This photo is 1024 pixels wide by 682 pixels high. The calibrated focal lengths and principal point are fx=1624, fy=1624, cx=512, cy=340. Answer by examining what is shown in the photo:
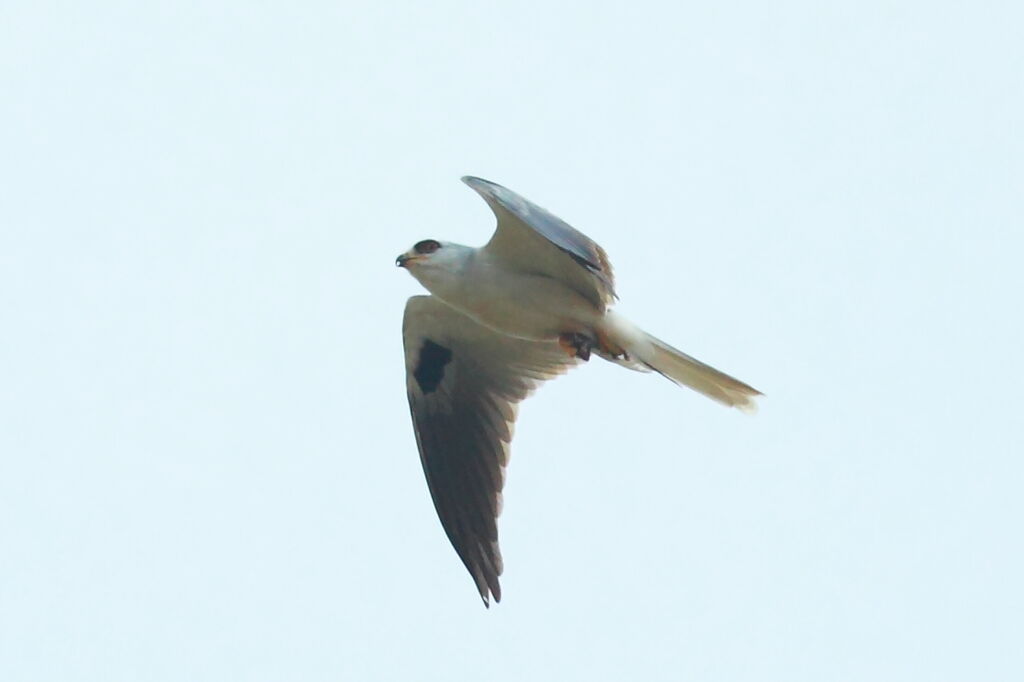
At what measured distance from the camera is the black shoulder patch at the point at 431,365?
9.38m

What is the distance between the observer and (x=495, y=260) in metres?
8.45

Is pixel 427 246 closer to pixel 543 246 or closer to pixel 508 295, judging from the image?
pixel 508 295

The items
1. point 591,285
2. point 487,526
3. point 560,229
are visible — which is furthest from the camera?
point 487,526

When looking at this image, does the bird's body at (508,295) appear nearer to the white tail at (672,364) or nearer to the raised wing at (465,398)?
the white tail at (672,364)

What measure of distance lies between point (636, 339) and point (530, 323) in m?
0.57

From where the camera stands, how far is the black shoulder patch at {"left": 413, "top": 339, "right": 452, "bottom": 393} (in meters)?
9.38

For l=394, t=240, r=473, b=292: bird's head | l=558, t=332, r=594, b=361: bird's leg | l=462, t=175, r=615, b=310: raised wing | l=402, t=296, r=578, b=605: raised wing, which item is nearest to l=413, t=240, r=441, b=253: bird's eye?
l=394, t=240, r=473, b=292: bird's head

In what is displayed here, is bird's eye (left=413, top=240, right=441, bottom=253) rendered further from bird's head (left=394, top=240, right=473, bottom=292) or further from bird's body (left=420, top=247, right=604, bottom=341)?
bird's body (left=420, top=247, right=604, bottom=341)

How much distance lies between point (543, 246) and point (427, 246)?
0.65 meters

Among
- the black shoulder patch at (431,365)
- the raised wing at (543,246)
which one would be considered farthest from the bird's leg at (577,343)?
the black shoulder patch at (431,365)

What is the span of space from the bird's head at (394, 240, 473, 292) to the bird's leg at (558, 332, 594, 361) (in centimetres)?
69

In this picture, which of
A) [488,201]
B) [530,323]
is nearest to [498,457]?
[530,323]

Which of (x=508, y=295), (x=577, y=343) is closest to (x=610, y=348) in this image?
(x=577, y=343)

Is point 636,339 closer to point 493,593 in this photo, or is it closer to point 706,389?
point 706,389
